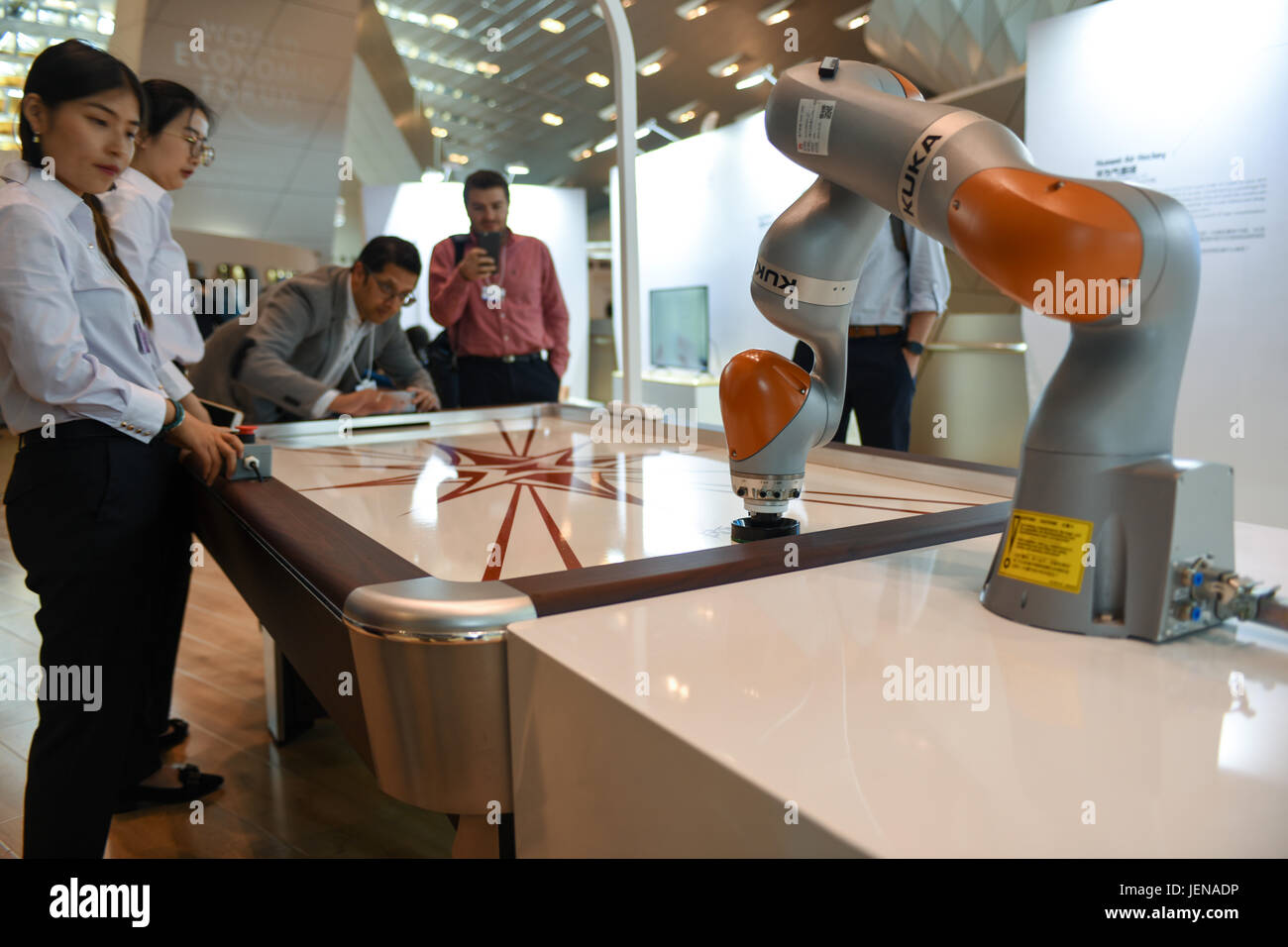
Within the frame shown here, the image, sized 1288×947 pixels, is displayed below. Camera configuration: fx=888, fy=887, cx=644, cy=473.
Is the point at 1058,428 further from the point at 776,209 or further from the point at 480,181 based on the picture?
the point at 776,209

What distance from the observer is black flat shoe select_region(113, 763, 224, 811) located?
6.53 feet

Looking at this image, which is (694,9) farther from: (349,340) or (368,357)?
(349,340)

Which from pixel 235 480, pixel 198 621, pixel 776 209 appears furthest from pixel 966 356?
pixel 235 480

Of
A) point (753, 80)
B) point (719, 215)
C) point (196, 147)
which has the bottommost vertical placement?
point (196, 147)

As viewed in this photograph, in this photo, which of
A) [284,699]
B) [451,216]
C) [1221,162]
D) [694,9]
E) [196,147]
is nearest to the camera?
[196,147]

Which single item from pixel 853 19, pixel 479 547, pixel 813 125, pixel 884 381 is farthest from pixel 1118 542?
pixel 853 19

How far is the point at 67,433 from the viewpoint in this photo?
1.38 meters

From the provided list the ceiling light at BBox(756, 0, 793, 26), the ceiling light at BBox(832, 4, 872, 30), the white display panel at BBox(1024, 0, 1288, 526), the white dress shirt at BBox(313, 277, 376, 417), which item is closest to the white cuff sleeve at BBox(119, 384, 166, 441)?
the white dress shirt at BBox(313, 277, 376, 417)

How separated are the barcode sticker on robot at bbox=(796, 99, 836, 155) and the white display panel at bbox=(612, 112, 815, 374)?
17.2 ft

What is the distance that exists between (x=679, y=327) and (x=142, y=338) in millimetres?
6128

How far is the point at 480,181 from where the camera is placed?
10.4 feet

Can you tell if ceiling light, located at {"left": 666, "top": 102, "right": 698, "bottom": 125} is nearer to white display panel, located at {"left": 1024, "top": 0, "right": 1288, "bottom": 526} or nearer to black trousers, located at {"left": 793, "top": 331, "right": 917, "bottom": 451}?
white display panel, located at {"left": 1024, "top": 0, "right": 1288, "bottom": 526}

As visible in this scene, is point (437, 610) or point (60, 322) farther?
point (60, 322)

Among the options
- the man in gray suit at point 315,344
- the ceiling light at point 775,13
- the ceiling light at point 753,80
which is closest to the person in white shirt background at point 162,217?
the man in gray suit at point 315,344
